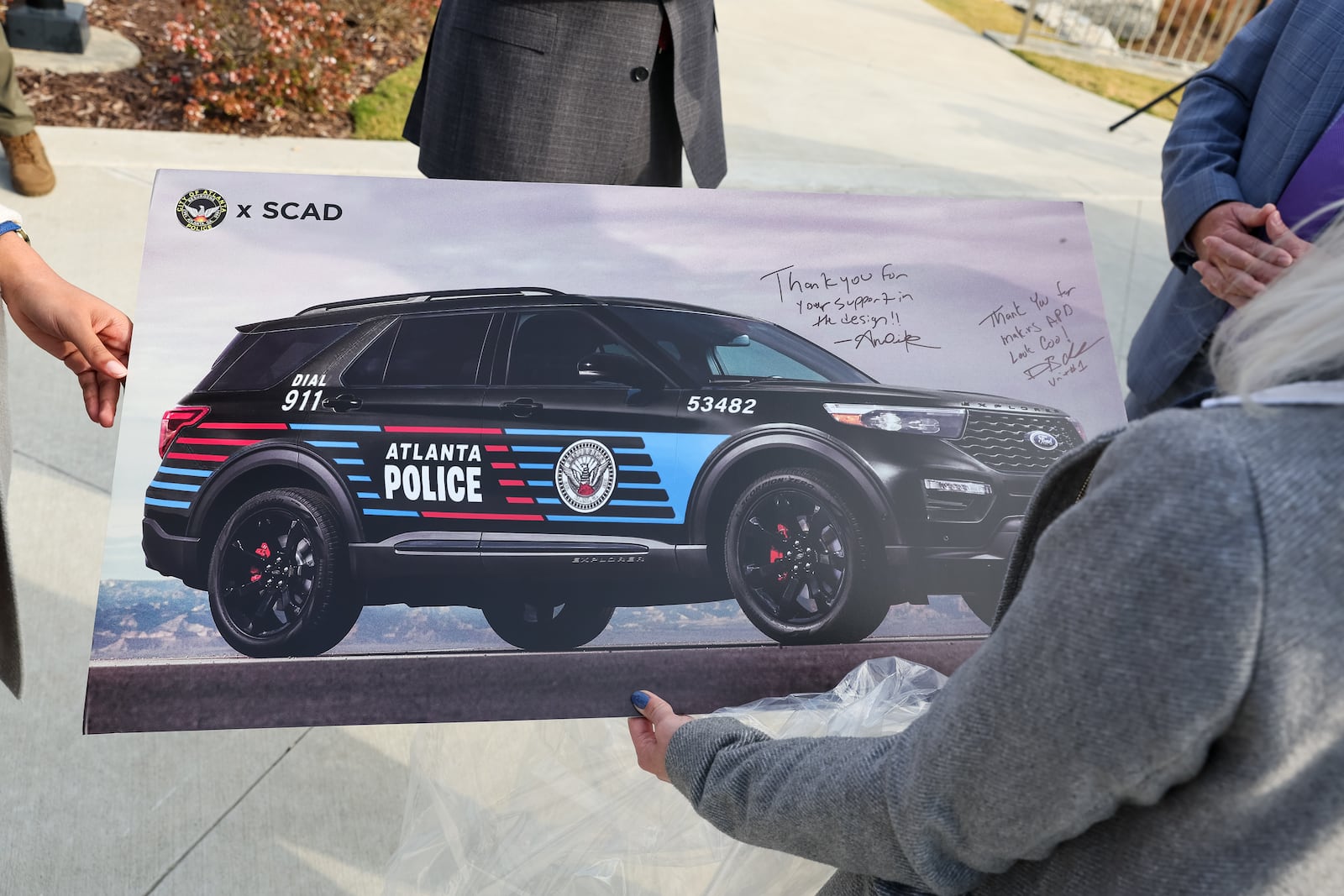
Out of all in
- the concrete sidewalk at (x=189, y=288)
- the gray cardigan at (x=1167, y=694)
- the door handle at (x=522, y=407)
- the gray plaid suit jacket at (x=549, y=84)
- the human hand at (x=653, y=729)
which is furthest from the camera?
the concrete sidewalk at (x=189, y=288)

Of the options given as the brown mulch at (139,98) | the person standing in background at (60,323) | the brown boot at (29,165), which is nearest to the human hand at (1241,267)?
the person standing in background at (60,323)

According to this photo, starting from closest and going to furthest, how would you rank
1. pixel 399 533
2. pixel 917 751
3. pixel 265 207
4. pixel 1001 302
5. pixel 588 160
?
pixel 917 751 → pixel 399 533 → pixel 265 207 → pixel 1001 302 → pixel 588 160

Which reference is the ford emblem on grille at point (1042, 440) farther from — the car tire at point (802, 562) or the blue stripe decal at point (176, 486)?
the blue stripe decal at point (176, 486)

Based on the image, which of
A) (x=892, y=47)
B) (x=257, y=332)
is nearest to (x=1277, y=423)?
(x=257, y=332)

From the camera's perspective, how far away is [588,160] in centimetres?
209

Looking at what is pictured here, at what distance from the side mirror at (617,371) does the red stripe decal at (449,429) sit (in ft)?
0.56

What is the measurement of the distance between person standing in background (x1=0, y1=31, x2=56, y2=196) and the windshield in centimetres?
327

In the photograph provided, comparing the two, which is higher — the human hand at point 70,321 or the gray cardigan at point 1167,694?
the gray cardigan at point 1167,694

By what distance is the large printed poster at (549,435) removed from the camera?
1.46 meters

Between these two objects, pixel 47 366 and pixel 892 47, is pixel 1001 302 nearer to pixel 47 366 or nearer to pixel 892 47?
pixel 47 366

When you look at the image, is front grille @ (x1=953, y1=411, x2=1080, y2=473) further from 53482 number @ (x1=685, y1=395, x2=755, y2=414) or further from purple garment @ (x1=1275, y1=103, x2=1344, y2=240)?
purple garment @ (x1=1275, y1=103, x2=1344, y2=240)

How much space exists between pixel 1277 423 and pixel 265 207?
1440mm
